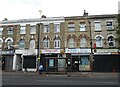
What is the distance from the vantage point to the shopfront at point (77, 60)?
36.8m

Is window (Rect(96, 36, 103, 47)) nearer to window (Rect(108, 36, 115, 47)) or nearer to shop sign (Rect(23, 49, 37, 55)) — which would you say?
window (Rect(108, 36, 115, 47))

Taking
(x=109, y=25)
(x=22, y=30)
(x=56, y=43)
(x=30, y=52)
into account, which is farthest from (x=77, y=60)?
(x=22, y=30)

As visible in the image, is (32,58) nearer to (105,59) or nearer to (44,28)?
(44,28)

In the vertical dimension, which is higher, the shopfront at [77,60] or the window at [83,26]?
the window at [83,26]

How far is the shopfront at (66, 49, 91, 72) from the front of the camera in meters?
36.8

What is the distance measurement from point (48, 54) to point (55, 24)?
5650 millimetres

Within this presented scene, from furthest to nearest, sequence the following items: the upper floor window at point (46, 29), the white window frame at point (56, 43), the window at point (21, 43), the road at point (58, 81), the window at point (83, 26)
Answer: the window at point (21, 43) < the upper floor window at point (46, 29) < the white window frame at point (56, 43) < the window at point (83, 26) < the road at point (58, 81)

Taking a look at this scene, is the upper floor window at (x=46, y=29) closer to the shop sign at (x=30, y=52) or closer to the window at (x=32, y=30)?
the window at (x=32, y=30)

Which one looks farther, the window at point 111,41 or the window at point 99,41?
the window at point 99,41

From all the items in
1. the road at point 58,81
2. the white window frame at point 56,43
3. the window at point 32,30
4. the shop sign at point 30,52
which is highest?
the window at point 32,30

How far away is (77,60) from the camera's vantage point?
37156mm

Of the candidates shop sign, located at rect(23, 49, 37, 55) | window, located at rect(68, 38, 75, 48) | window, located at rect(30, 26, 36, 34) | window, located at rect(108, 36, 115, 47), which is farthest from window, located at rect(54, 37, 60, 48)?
window, located at rect(108, 36, 115, 47)

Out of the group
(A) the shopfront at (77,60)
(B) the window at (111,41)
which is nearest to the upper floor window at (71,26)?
(A) the shopfront at (77,60)

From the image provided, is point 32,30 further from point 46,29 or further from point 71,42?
point 71,42
